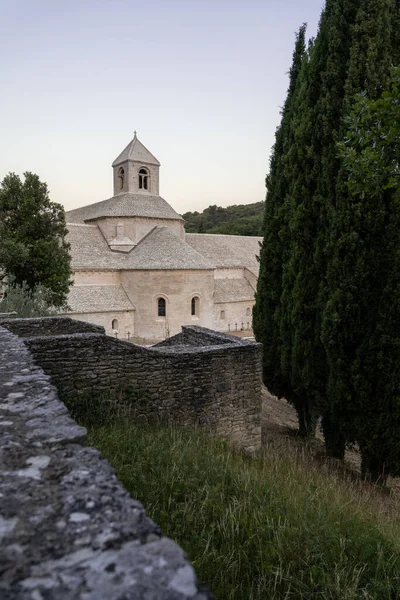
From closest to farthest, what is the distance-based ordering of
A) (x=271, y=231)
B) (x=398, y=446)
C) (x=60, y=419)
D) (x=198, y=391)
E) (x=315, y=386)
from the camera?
(x=60, y=419) < (x=198, y=391) < (x=398, y=446) < (x=315, y=386) < (x=271, y=231)

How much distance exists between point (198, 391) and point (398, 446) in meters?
3.92

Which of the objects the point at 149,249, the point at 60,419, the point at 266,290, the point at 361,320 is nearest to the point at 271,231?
the point at 266,290

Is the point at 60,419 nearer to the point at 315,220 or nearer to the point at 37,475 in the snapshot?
the point at 37,475

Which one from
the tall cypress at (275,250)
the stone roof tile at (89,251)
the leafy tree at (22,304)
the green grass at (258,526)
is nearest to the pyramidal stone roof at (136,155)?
the stone roof tile at (89,251)

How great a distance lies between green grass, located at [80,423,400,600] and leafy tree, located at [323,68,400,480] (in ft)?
10.3

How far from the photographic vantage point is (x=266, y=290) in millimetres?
11414

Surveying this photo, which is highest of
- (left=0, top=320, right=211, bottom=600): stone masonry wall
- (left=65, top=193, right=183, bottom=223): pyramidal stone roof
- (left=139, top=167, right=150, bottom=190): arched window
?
(left=139, top=167, right=150, bottom=190): arched window

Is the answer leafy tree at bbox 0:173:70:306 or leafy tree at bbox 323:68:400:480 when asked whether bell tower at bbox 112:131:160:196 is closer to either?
leafy tree at bbox 0:173:70:306

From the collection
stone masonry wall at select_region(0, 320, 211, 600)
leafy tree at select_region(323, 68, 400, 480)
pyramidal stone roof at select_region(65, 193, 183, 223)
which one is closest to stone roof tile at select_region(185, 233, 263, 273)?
pyramidal stone roof at select_region(65, 193, 183, 223)

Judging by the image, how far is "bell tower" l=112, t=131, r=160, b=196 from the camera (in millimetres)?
33094

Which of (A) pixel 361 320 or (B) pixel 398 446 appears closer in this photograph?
(B) pixel 398 446

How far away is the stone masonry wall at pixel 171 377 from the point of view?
19.1 ft

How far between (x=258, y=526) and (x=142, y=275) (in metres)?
23.0

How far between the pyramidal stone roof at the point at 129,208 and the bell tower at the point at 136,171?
1.03 metres
